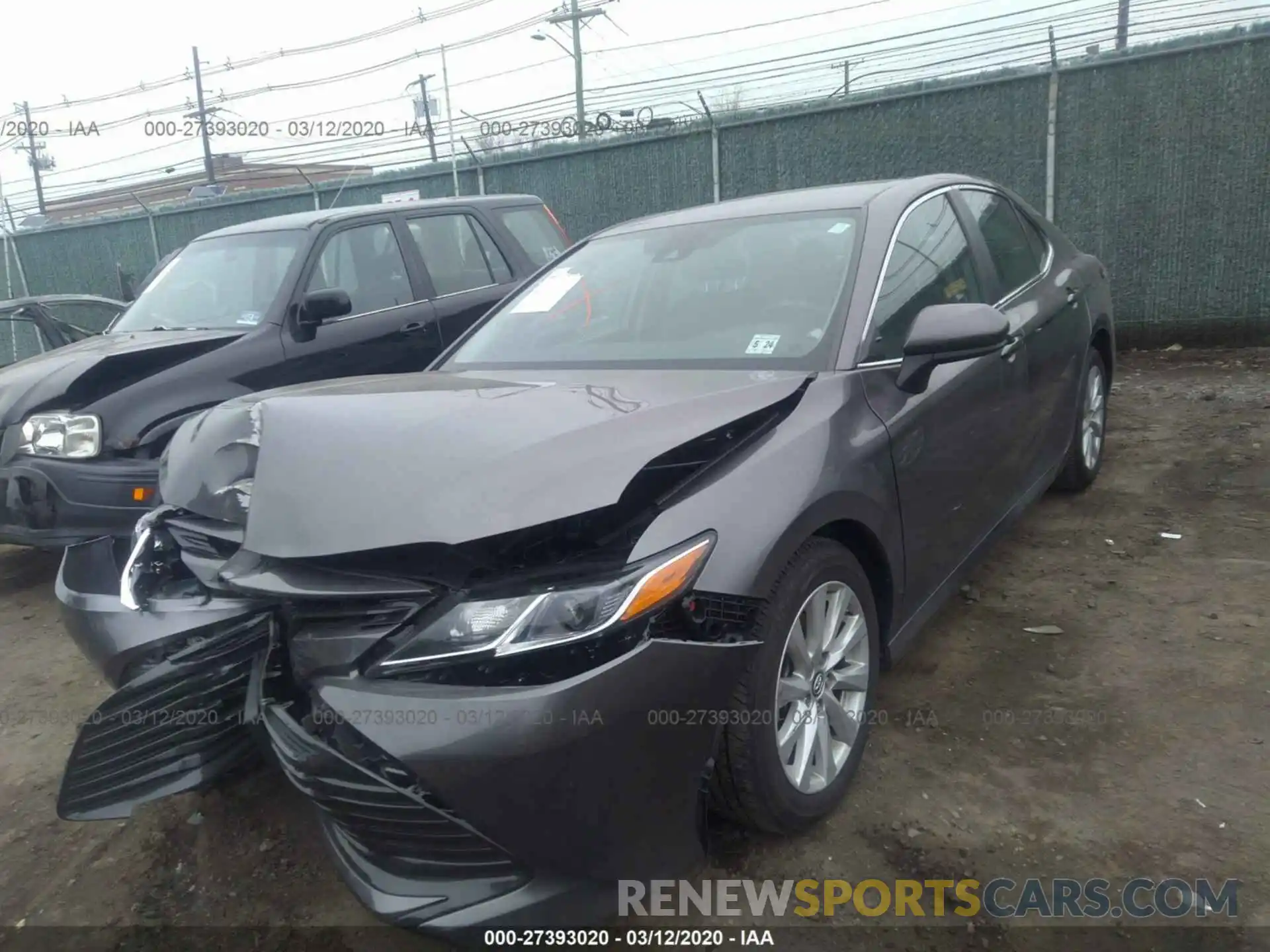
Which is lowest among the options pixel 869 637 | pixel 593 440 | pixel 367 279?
pixel 869 637

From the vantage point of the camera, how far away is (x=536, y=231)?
6.55 m

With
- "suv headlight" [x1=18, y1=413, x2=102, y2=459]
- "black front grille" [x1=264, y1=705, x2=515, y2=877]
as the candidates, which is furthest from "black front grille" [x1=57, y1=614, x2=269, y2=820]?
"suv headlight" [x1=18, y1=413, x2=102, y2=459]

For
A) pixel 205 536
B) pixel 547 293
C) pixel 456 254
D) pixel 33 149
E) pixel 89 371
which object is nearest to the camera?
pixel 205 536

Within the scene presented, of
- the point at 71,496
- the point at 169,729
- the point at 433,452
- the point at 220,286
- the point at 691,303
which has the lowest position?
the point at 169,729

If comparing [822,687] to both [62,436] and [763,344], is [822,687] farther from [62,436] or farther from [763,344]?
[62,436]

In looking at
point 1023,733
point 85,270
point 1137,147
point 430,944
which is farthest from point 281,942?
point 85,270

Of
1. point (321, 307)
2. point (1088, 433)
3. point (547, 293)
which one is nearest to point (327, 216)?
point (321, 307)

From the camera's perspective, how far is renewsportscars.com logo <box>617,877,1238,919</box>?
80.5 inches

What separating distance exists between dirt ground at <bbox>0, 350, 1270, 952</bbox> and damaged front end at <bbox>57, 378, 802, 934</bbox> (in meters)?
0.38

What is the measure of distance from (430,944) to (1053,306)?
3423 mm

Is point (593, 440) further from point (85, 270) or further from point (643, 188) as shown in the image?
point (85, 270)

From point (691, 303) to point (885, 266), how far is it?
0.62m

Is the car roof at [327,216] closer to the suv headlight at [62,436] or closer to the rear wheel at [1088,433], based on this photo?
the suv headlight at [62,436]

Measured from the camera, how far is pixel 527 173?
10906 millimetres
